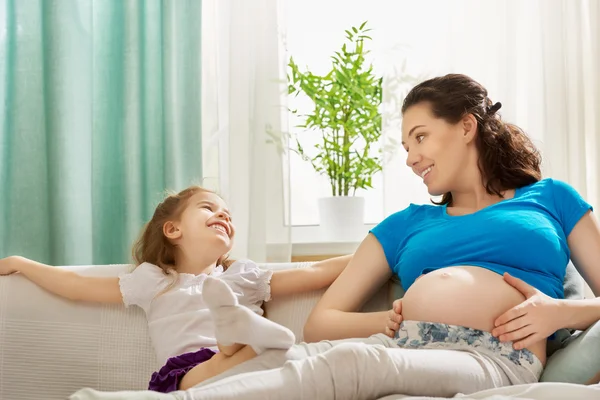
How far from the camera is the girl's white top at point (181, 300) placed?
1652mm

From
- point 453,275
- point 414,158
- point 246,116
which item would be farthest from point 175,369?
point 246,116

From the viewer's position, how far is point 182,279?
1.77 meters

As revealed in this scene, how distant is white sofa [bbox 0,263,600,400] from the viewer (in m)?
1.74

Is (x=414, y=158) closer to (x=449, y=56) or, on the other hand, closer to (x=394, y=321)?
(x=394, y=321)

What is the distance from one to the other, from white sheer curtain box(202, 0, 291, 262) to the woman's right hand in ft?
3.03

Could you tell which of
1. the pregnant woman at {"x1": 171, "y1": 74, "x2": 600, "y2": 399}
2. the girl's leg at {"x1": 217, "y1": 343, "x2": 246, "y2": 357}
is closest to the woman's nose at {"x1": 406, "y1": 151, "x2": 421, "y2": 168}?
the pregnant woman at {"x1": 171, "y1": 74, "x2": 600, "y2": 399}

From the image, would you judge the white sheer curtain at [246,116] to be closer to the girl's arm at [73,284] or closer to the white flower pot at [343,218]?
the white flower pot at [343,218]

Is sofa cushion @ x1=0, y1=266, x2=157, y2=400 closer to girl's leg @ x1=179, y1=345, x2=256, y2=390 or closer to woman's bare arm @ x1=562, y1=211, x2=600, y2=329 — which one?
girl's leg @ x1=179, y1=345, x2=256, y2=390

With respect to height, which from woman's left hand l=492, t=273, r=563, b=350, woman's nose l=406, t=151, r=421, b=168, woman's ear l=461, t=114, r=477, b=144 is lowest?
woman's left hand l=492, t=273, r=563, b=350

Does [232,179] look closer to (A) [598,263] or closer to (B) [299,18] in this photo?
(B) [299,18]

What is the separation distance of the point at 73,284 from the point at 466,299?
99 centimetres

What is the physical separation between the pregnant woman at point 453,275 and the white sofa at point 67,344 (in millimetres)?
206

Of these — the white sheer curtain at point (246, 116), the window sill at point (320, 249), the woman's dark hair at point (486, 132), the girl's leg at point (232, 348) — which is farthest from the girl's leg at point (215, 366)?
the window sill at point (320, 249)

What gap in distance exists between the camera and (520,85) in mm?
2711
